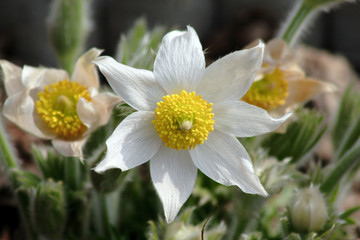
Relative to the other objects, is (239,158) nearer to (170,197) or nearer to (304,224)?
(170,197)

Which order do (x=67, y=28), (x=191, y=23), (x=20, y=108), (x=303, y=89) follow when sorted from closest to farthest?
1. (x=20, y=108)
2. (x=303, y=89)
3. (x=67, y=28)
4. (x=191, y=23)

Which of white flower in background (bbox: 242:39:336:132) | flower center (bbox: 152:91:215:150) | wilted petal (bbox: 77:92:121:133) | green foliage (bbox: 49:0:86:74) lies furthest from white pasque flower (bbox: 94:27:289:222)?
green foliage (bbox: 49:0:86:74)

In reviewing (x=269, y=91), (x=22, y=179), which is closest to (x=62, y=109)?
(x=22, y=179)

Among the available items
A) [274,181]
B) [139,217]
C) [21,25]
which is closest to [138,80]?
[274,181]

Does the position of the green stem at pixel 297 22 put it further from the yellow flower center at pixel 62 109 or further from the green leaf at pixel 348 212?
the yellow flower center at pixel 62 109

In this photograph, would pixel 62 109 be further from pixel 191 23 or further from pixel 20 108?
pixel 191 23

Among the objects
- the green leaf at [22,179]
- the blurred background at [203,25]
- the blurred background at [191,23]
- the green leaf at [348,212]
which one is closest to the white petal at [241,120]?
the green leaf at [348,212]
